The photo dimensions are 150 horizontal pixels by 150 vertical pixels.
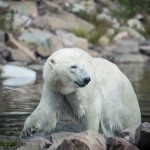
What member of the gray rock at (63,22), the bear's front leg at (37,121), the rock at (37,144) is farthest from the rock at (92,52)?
the rock at (37,144)

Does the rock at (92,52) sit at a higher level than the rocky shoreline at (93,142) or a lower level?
higher

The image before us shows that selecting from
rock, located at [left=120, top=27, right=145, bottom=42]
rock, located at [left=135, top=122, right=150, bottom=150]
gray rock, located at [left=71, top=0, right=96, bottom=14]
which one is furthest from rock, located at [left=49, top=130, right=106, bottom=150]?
gray rock, located at [left=71, top=0, right=96, bottom=14]

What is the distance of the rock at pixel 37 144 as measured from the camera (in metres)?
7.07

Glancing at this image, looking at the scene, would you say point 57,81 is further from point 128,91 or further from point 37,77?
point 37,77

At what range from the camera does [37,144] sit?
7137mm

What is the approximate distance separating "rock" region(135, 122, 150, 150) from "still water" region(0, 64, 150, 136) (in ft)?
4.73

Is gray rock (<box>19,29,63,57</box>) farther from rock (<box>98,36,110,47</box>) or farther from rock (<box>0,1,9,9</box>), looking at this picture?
rock (<box>98,36,110,47</box>)

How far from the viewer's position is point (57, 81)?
733 centimetres

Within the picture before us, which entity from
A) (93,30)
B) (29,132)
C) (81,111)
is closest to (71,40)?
(93,30)

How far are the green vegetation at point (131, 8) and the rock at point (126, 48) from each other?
185 inches

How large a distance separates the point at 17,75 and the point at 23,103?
14.7 ft

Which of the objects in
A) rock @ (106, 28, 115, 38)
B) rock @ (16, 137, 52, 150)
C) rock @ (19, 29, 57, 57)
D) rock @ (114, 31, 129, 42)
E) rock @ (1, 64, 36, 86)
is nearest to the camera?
rock @ (16, 137, 52, 150)

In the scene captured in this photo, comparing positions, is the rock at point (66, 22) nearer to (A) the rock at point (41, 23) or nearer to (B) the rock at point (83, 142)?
(A) the rock at point (41, 23)

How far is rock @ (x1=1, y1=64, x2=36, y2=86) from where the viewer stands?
1538 centimetres
